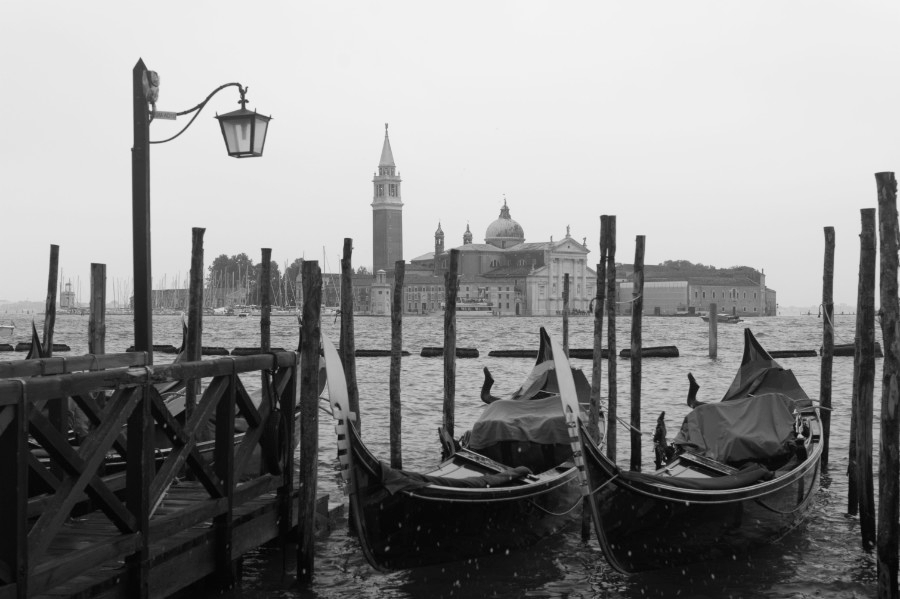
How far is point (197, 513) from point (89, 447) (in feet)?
3.31

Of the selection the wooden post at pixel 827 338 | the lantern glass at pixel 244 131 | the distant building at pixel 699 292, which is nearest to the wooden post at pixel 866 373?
the wooden post at pixel 827 338

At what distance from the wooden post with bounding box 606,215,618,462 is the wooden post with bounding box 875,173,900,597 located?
2.30m

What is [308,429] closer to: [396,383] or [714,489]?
[714,489]

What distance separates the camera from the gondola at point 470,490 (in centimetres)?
512

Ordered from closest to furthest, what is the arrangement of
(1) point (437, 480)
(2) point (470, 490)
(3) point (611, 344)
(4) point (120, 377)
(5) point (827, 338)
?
(4) point (120, 377)
(1) point (437, 480)
(2) point (470, 490)
(3) point (611, 344)
(5) point (827, 338)

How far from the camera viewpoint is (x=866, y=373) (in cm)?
607

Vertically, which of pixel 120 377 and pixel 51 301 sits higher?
pixel 51 301

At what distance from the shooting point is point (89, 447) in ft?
11.8

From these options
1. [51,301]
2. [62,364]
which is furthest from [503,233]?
[62,364]

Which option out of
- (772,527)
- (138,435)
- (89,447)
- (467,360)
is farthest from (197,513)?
(467,360)

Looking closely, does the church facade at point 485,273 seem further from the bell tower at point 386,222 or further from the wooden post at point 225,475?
the wooden post at point 225,475

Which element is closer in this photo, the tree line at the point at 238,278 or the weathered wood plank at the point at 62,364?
the weathered wood plank at the point at 62,364

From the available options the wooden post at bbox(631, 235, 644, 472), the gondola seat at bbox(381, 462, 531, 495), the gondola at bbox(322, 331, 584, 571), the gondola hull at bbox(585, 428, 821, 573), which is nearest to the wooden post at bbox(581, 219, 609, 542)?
the gondola at bbox(322, 331, 584, 571)

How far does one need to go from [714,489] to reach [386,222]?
80.7 metres
